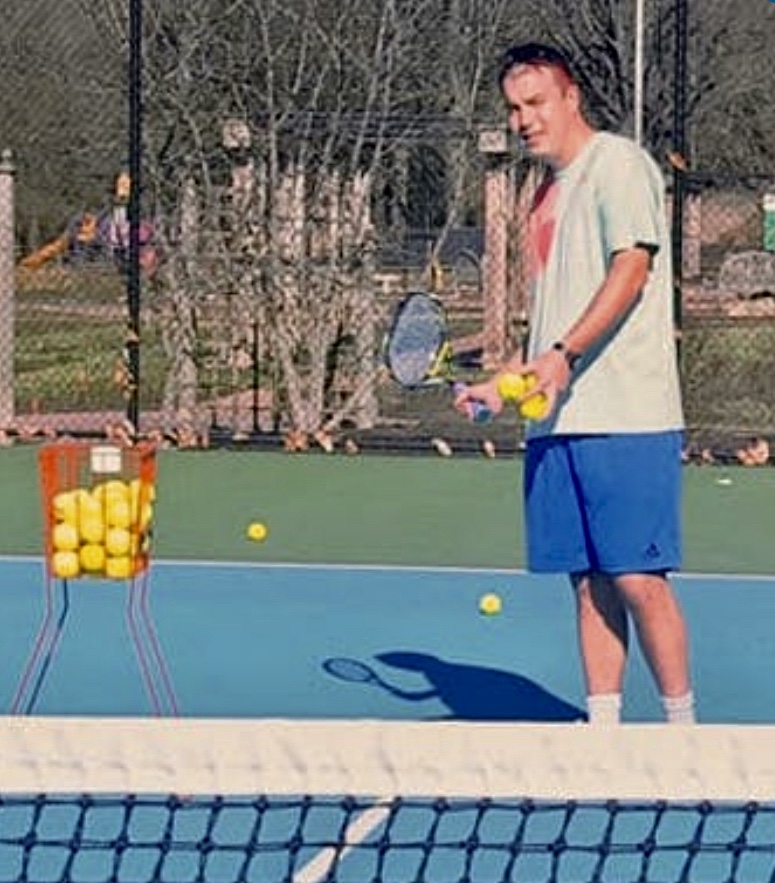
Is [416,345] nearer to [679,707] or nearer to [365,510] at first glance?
[365,510]

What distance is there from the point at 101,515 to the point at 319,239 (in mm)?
6162

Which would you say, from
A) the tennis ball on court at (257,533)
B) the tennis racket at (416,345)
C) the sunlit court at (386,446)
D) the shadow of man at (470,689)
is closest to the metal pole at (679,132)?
the sunlit court at (386,446)

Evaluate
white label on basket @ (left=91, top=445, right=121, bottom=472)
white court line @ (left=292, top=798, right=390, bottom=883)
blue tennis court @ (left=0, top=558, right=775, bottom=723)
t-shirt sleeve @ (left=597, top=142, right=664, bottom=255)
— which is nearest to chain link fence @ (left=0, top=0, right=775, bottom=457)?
blue tennis court @ (left=0, top=558, right=775, bottom=723)

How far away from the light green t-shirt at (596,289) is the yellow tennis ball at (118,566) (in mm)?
940

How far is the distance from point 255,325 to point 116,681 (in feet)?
17.7

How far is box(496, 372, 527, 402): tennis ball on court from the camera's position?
4.69 metres

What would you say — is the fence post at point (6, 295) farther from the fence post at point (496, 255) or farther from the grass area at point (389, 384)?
the fence post at point (496, 255)

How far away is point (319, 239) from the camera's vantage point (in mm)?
11359

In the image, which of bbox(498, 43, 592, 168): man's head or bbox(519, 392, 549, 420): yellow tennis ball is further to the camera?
bbox(498, 43, 592, 168): man's head

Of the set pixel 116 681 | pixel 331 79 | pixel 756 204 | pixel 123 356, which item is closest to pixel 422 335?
pixel 116 681

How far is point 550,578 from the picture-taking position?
772cm

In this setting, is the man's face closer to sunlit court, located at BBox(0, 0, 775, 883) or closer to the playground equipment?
sunlit court, located at BBox(0, 0, 775, 883)

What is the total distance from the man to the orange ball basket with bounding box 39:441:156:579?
86cm

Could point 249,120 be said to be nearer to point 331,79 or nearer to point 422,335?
point 331,79
